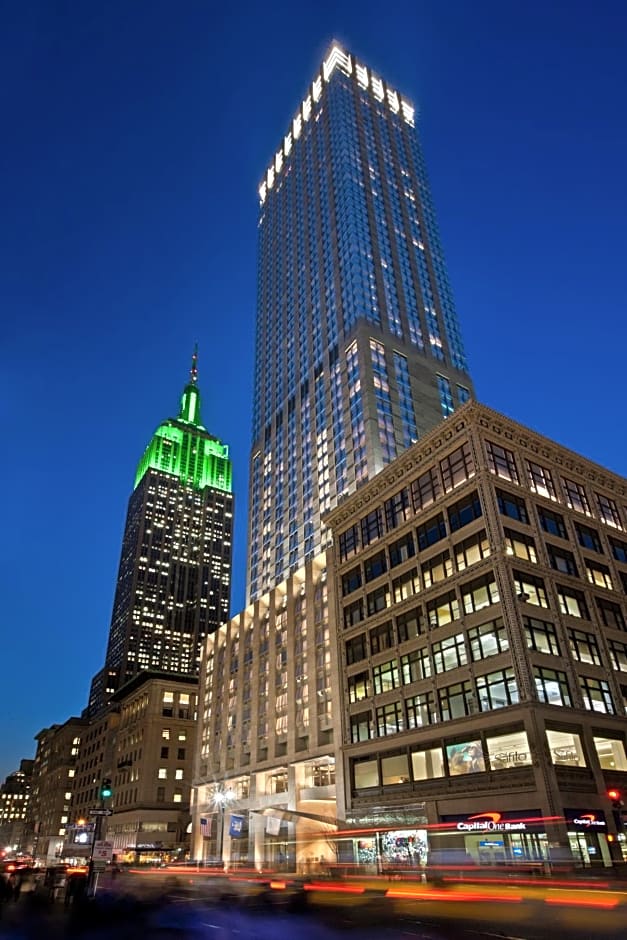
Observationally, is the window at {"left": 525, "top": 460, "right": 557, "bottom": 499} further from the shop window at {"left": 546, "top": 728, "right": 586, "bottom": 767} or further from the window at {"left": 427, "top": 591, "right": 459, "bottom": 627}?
the shop window at {"left": 546, "top": 728, "right": 586, "bottom": 767}

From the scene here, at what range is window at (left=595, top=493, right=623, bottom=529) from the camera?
206ft

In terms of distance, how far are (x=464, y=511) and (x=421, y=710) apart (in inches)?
664

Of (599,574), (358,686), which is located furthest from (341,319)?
(358,686)

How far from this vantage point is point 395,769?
53719mm

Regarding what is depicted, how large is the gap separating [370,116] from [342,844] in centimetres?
14492

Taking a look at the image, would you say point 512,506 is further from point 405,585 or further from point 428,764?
point 428,764

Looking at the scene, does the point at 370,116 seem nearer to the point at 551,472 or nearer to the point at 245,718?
the point at 551,472

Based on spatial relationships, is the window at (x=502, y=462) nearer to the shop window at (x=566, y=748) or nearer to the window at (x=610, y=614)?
the window at (x=610, y=614)

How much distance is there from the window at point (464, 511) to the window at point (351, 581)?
14517mm

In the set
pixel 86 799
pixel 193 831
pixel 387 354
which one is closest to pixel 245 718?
pixel 193 831

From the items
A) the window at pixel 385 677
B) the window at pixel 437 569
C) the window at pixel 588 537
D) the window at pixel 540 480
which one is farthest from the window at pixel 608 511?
the window at pixel 385 677

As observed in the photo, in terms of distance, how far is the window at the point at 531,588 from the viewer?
48.8 metres

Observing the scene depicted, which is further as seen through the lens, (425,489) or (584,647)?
(425,489)

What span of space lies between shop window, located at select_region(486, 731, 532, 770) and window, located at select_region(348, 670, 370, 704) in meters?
15.9
